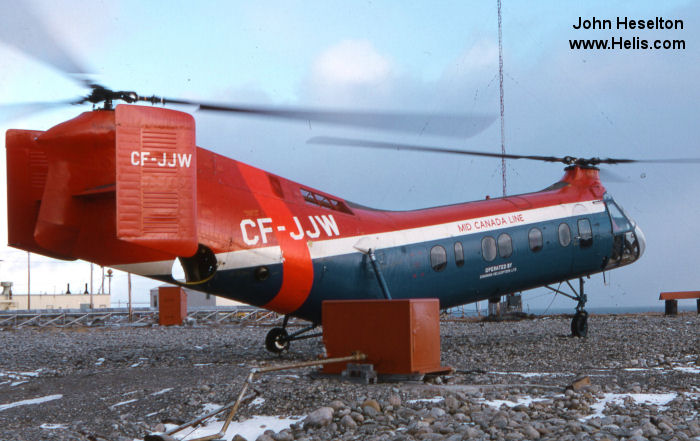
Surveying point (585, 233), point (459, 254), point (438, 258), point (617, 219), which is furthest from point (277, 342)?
point (617, 219)

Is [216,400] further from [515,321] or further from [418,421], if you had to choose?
[515,321]

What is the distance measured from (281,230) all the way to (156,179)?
2.83 m

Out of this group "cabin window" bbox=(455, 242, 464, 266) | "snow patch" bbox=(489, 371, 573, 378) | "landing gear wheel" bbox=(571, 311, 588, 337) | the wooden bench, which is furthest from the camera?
the wooden bench

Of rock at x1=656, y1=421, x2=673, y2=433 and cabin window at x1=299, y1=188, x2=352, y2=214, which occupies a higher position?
cabin window at x1=299, y1=188, x2=352, y2=214

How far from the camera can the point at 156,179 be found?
851 centimetres

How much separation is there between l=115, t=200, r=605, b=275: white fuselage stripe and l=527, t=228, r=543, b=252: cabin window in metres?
0.23

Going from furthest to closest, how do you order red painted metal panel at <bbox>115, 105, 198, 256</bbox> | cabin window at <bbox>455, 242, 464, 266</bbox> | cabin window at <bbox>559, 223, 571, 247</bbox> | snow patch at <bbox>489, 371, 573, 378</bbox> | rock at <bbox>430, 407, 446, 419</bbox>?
cabin window at <bbox>559, 223, 571, 247</bbox> < cabin window at <bbox>455, 242, 464, 266</bbox> < snow patch at <bbox>489, 371, 573, 378</bbox> < red painted metal panel at <bbox>115, 105, 198, 256</bbox> < rock at <bbox>430, 407, 446, 419</bbox>

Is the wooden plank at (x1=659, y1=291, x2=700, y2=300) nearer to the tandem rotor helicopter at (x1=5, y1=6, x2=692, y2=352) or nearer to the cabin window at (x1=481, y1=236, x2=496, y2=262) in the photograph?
the tandem rotor helicopter at (x1=5, y1=6, x2=692, y2=352)

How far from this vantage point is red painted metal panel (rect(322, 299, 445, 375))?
7.97 metres

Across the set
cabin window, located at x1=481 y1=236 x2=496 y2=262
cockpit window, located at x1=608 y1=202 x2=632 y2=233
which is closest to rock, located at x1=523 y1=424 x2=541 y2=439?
cabin window, located at x1=481 y1=236 x2=496 y2=262

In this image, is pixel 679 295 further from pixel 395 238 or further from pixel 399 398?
pixel 399 398

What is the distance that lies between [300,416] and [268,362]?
5.20 meters

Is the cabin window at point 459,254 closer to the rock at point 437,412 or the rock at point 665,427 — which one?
the rock at point 437,412

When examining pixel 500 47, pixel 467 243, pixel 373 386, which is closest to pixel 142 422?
pixel 373 386
